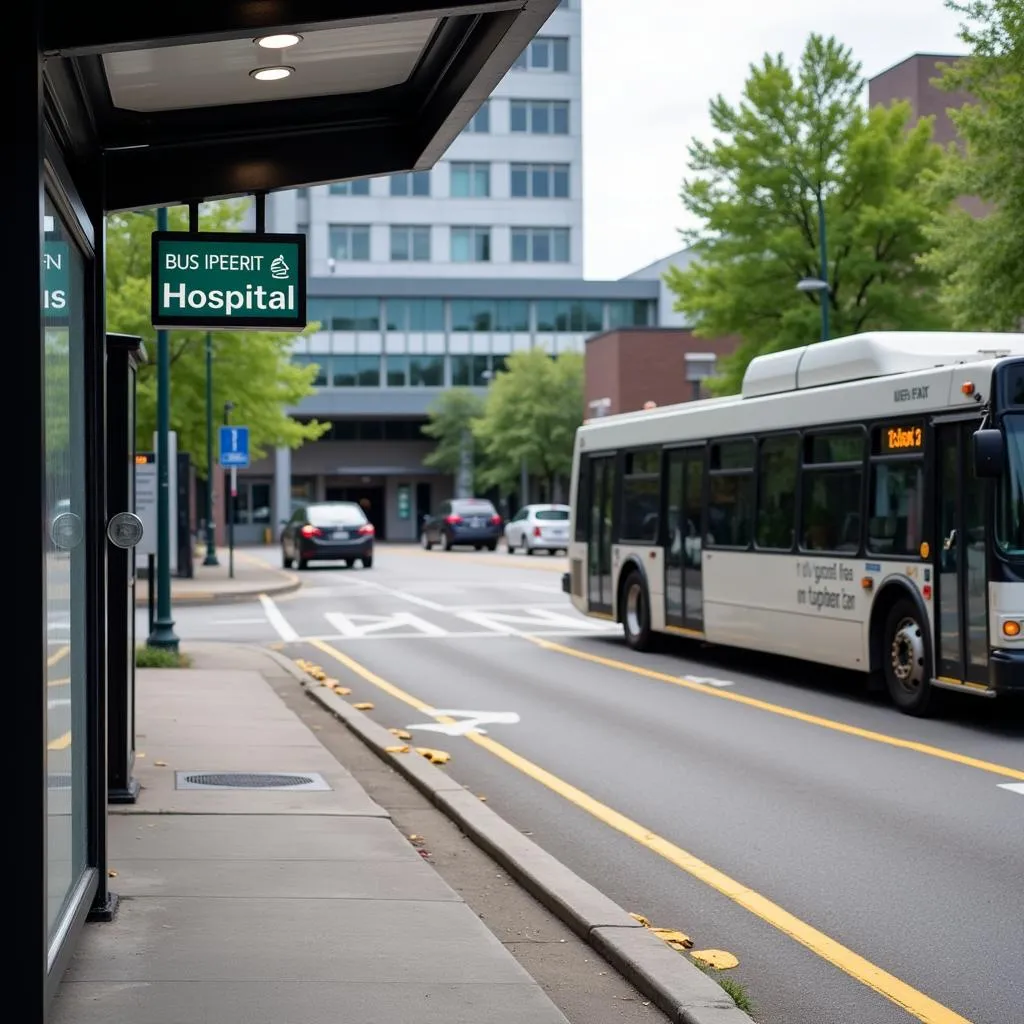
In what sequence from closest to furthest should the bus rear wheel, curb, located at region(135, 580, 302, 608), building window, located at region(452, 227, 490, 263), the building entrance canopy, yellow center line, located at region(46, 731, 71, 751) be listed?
1. yellow center line, located at region(46, 731, 71, 751)
2. the building entrance canopy
3. the bus rear wheel
4. curb, located at region(135, 580, 302, 608)
5. building window, located at region(452, 227, 490, 263)

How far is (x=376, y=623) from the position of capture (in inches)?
1006

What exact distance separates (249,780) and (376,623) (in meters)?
15.0

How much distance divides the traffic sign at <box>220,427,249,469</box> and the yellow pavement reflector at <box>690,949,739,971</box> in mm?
32348

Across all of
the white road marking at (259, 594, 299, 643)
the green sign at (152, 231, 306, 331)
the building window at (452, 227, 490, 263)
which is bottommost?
the white road marking at (259, 594, 299, 643)

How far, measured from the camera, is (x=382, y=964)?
6102mm

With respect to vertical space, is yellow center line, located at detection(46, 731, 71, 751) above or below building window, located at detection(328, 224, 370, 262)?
below

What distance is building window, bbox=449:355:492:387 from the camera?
92.1 m

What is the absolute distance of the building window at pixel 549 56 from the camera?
91500 millimetres

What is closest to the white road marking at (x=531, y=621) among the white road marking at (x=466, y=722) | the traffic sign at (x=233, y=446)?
the white road marking at (x=466, y=722)

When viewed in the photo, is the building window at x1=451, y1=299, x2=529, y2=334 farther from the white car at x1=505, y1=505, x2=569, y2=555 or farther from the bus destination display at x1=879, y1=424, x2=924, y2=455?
the bus destination display at x1=879, y1=424, x2=924, y2=455

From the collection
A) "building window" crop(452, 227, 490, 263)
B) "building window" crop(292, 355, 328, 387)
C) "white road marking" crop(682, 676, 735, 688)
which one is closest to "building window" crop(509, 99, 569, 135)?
"building window" crop(452, 227, 490, 263)

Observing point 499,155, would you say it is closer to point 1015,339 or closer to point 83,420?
point 1015,339

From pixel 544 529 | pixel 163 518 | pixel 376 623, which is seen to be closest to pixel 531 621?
pixel 376 623

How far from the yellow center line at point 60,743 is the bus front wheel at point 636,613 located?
47.6 ft
